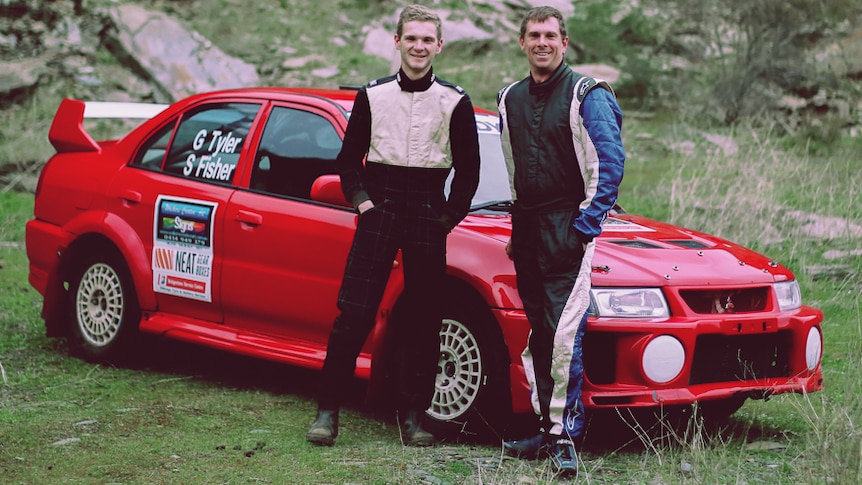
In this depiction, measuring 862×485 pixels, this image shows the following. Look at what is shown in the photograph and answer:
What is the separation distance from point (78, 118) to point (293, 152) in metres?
1.85

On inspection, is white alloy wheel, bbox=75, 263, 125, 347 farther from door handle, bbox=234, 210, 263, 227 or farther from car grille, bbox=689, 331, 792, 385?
car grille, bbox=689, 331, 792, 385

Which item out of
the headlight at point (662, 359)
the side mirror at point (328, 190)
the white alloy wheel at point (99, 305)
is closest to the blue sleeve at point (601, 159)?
the headlight at point (662, 359)

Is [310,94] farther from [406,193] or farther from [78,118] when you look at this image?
[78,118]

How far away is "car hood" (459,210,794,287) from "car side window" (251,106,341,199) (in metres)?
0.96

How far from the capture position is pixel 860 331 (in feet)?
25.7

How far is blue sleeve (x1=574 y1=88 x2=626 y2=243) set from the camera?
4867mm

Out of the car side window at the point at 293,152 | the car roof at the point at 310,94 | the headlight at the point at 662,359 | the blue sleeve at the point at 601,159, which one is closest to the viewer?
the blue sleeve at the point at 601,159

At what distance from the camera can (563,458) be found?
5.00 m

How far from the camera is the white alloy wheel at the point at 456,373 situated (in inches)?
218

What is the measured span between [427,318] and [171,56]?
516 inches

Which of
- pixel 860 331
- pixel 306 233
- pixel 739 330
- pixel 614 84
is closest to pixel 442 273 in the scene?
pixel 306 233

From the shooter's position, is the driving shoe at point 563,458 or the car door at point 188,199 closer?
the driving shoe at point 563,458

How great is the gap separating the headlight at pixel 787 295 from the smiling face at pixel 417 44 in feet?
6.42

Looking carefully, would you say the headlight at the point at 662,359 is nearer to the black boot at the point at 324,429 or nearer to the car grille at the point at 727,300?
the car grille at the point at 727,300
